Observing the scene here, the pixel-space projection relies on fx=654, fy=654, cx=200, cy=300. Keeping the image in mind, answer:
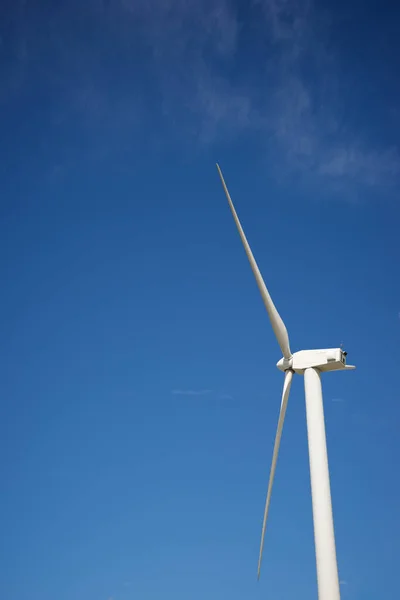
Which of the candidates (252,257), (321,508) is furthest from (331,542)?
(252,257)

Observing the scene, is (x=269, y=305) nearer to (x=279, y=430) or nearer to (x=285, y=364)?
(x=285, y=364)

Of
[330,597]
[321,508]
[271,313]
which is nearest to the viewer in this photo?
[330,597]

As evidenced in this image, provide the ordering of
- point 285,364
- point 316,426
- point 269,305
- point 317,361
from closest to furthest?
1. point 316,426
2. point 269,305
3. point 317,361
4. point 285,364

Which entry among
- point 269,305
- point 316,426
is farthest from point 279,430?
point 269,305

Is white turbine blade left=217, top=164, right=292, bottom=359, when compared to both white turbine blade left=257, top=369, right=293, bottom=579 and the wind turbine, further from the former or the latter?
white turbine blade left=257, top=369, right=293, bottom=579

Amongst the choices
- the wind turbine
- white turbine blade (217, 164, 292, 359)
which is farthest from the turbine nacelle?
white turbine blade (217, 164, 292, 359)

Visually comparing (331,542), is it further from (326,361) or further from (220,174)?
(220,174)

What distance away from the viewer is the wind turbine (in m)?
27.5

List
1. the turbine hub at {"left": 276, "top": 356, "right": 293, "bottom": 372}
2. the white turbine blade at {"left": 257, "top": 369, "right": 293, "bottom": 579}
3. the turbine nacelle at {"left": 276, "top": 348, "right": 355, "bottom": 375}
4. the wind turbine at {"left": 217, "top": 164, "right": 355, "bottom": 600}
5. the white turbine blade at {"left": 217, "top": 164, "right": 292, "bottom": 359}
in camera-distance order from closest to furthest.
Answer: the wind turbine at {"left": 217, "top": 164, "right": 355, "bottom": 600} < the white turbine blade at {"left": 217, "top": 164, "right": 292, "bottom": 359} < the turbine nacelle at {"left": 276, "top": 348, "right": 355, "bottom": 375} < the white turbine blade at {"left": 257, "top": 369, "right": 293, "bottom": 579} < the turbine hub at {"left": 276, "top": 356, "right": 293, "bottom": 372}

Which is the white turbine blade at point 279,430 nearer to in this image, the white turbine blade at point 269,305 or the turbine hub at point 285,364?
the turbine hub at point 285,364

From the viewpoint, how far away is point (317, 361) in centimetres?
3397

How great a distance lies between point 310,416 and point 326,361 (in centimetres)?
340

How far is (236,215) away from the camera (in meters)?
33.2

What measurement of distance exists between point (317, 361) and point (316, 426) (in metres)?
3.98
